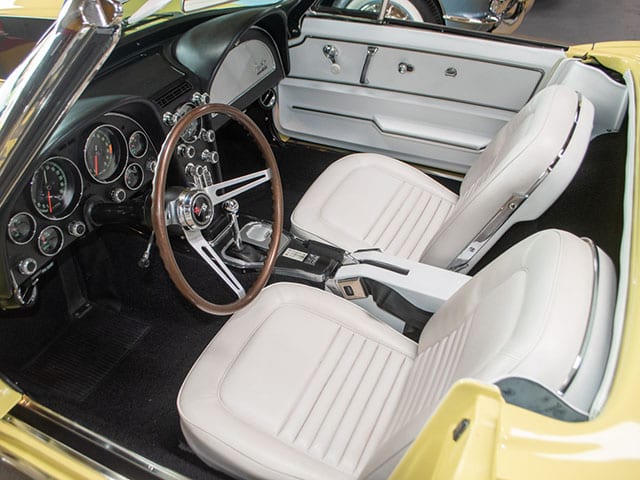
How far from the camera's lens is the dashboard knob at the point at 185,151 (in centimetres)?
151

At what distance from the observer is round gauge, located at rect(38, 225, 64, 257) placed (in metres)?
1.23

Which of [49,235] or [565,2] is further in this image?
[565,2]

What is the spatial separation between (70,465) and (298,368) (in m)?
0.55

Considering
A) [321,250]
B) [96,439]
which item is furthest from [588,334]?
[96,439]

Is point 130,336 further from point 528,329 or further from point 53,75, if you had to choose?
point 528,329

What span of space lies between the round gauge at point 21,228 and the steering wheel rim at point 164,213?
328 mm

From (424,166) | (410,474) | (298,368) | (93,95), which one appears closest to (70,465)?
(298,368)

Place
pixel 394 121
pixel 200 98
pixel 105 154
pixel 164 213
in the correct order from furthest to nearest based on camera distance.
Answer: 1. pixel 394 121
2. pixel 200 98
3. pixel 105 154
4. pixel 164 213

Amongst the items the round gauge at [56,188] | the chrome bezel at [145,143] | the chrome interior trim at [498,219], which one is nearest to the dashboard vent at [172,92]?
the chrome bezel at [145,143]

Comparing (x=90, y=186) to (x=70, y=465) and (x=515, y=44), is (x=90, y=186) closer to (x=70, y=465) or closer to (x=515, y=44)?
(x=70, y=465)

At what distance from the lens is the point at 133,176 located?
1.46m

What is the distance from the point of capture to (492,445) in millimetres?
592

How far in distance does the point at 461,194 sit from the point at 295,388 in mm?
830

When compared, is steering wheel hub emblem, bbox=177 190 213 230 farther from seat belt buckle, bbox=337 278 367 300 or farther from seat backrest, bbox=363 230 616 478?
seat backrest, bbox=363 230 616 478
